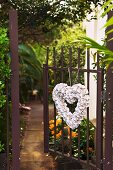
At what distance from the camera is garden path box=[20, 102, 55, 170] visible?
230 inches

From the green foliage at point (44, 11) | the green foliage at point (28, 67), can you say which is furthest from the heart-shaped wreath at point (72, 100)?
the green foliage at point (28, 67)

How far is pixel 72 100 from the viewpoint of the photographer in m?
4.70

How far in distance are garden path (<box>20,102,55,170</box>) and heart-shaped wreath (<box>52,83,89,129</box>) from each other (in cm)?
122

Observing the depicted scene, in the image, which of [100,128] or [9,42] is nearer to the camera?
[9,42]

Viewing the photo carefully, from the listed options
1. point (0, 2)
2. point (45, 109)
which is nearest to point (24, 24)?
point (0, 2)

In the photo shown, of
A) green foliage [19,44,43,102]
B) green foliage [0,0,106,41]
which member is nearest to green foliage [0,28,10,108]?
green foliage [0,0,106,41]

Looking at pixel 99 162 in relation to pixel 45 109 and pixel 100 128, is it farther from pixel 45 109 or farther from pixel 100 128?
pixel 45 109

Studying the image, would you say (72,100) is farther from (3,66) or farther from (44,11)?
(44,11)

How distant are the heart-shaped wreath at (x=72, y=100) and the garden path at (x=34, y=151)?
1.22 m

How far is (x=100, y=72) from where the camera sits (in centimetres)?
432

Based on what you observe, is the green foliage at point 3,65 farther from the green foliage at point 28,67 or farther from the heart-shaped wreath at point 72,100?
the green foliage at point 28,67

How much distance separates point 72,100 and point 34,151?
8.01 feet

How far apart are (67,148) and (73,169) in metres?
0.33

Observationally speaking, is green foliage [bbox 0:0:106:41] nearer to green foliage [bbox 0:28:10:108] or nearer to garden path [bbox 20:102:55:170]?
garden path [bbox 20:102:55:170]
